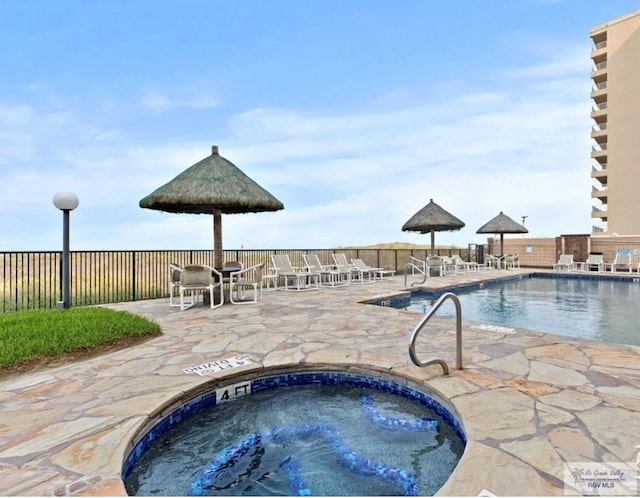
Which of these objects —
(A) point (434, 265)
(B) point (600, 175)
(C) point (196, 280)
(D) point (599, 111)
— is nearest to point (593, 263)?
(A) point (434, 265)

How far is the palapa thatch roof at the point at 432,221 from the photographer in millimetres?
12742

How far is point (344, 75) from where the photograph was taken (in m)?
12.2

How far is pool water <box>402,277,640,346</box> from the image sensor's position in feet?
19.0

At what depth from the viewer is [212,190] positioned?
641cm

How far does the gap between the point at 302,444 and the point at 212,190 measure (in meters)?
4.87

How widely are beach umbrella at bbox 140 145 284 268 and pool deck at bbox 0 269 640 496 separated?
85.7 inches

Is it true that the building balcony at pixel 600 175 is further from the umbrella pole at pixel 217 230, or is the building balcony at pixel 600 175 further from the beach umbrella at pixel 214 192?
the umbrella pole at pixel 217 230

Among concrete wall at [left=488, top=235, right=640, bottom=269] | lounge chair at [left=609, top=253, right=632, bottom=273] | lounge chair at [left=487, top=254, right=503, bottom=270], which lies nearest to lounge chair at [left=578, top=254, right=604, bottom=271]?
lounge chair at [left=609, top=253, right=632, bottom=273]

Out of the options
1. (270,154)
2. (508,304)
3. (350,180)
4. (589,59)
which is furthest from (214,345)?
(589,59)

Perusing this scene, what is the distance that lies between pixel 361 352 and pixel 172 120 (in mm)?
9360

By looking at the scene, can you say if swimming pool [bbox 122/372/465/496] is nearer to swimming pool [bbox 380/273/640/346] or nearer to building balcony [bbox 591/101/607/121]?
swimming pool [bbox 380/273/640/346]

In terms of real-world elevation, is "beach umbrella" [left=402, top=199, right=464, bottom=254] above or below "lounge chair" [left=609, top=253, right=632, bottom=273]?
above

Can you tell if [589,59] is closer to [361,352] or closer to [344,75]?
[344,75]

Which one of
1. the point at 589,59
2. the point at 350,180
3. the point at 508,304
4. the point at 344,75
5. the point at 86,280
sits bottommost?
the point at 508,304
